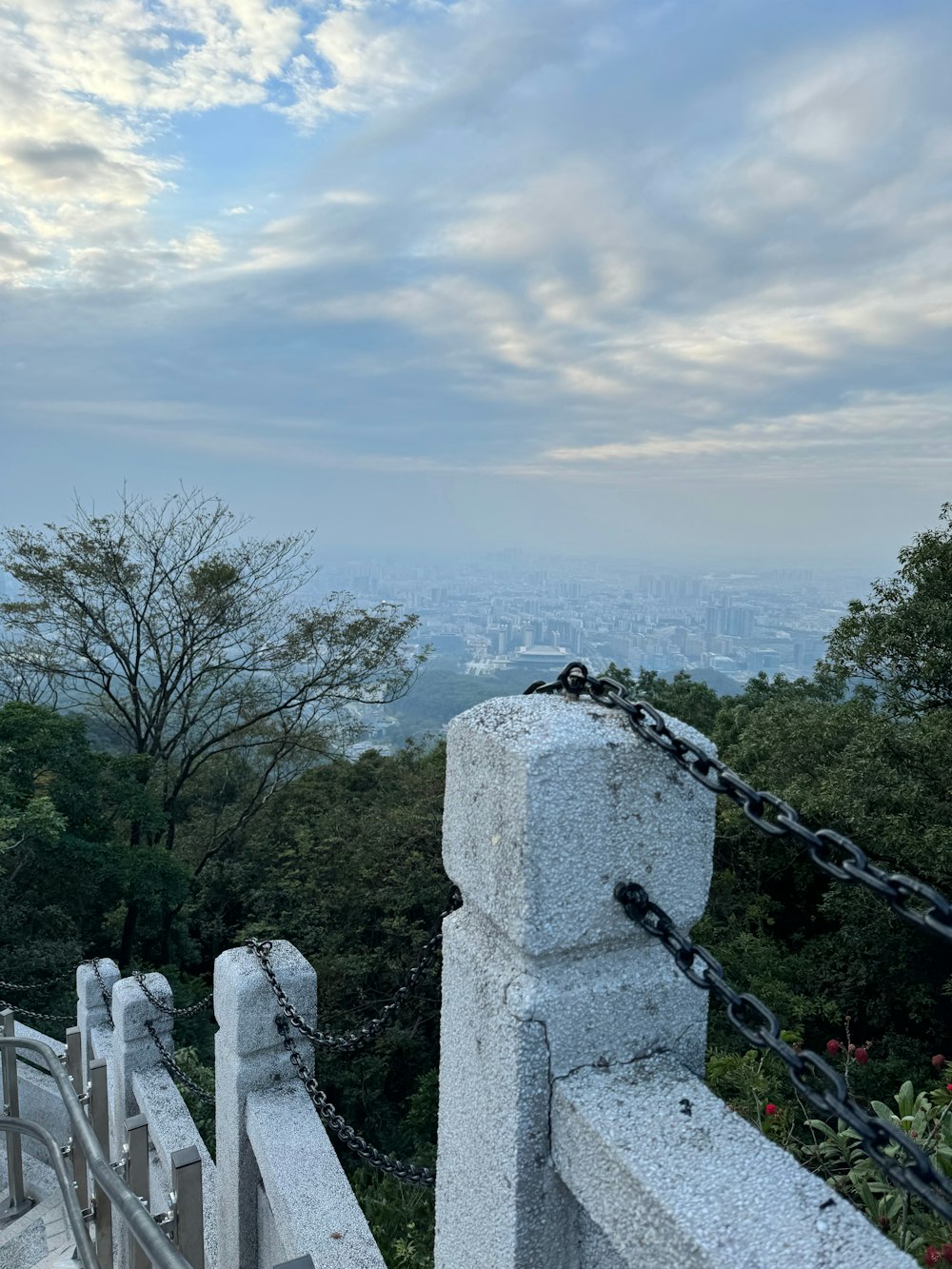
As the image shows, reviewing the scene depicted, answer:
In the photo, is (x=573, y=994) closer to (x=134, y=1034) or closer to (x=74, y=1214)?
(x=74, y=1214)

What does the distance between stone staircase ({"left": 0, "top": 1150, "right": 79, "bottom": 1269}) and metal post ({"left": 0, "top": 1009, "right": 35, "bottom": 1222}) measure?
59 mm

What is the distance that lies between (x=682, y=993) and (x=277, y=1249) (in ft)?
7.61

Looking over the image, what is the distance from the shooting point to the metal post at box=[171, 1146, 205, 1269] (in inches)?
95.6

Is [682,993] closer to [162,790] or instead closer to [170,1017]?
[170,1017]

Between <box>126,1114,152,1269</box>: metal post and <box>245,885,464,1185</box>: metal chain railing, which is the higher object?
<box>245,885,464,1185</box>: metal chain railing

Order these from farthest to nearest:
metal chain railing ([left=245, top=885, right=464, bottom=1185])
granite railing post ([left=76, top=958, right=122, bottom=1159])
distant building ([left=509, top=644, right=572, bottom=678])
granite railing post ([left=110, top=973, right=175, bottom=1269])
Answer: distant building ([left=509, top=644, right=572, bottom=678]), granite railing post ([left=76, top=958, right=122, bottom=1159]), granite railing post ([left=110, top=973, right=175, bottom=1269]), metal chain railing ([left=245, top=885, right=464, bottom=1185])

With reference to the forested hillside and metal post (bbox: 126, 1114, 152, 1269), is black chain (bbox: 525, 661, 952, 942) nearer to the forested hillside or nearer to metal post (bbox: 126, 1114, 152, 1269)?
metal post (bbox: 126, 1114, 152, 1269)

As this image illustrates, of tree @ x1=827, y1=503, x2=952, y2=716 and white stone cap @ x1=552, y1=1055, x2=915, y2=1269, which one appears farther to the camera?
tree @ x1=827, y1=503, x2=952, y2=716

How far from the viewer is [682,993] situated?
1.35 meters

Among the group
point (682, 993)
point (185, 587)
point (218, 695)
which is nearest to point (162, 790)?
point (218, 695)

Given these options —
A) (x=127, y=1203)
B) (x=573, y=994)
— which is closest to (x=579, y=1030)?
(x=573, y=994)

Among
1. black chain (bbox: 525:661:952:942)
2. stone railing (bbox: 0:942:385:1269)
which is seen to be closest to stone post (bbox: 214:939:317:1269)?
stone railing (bbox: 0:942:385:1269)

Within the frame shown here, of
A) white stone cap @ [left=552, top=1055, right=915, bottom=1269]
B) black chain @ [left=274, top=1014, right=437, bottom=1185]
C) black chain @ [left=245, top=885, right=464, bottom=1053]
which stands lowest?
black chain @ [left=274, top=1014, right=437, bottom=1185]

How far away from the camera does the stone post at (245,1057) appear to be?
2.90 m
